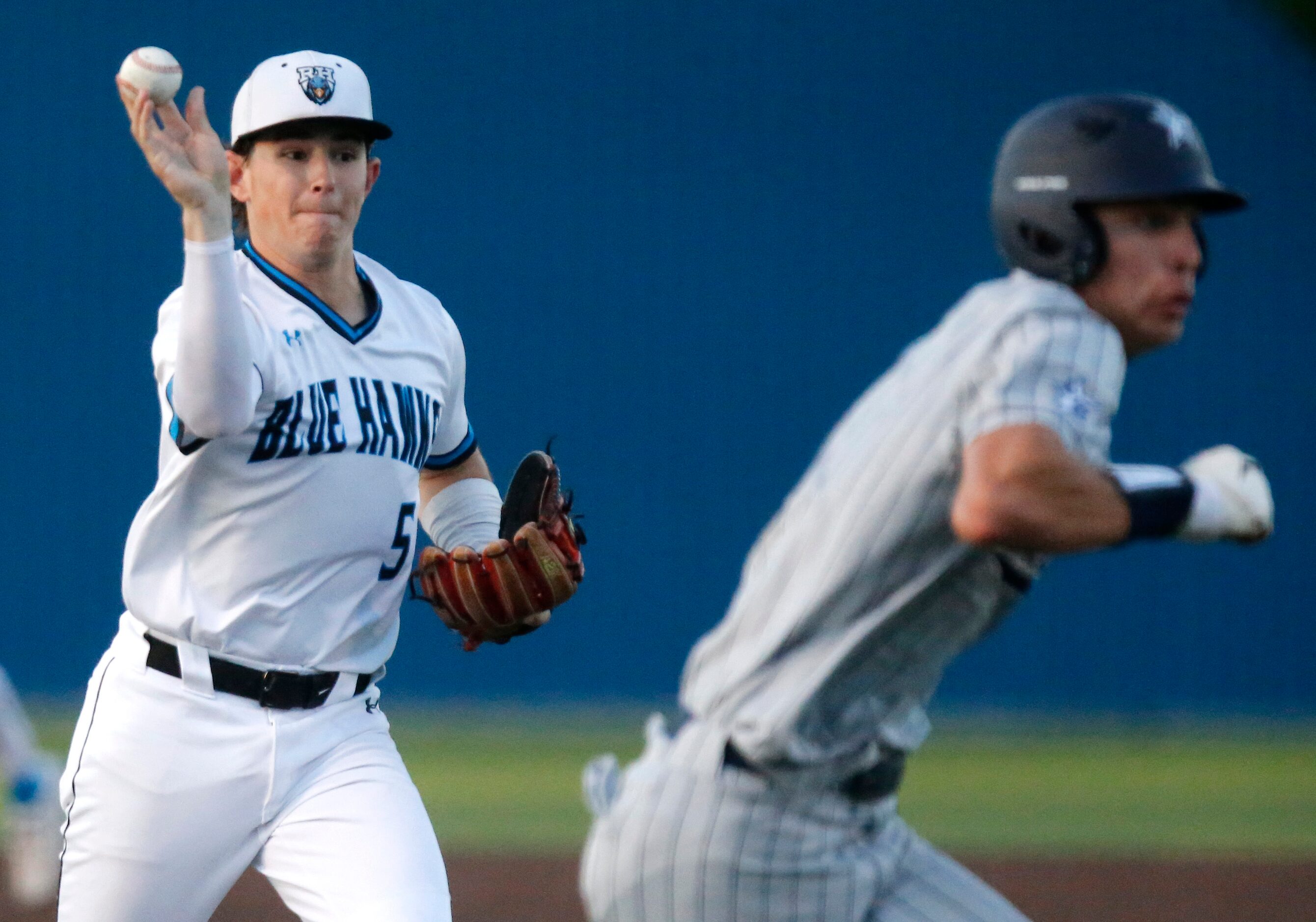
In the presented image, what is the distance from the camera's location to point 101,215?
10117 mm

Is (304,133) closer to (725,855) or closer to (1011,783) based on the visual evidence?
(725,855)

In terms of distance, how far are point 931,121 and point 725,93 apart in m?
1.33

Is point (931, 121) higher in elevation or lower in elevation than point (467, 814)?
higher

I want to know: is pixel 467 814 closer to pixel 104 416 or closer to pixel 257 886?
pixel 257 886

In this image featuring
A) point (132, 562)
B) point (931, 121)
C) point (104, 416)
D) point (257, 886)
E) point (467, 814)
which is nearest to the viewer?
point (132, 562)

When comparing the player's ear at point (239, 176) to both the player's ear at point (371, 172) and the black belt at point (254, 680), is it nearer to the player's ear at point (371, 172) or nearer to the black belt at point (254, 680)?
the player's ear at point (371, 172)

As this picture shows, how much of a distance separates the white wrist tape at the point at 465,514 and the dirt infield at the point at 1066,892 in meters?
2.16

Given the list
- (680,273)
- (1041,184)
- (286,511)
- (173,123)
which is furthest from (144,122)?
(680,273)

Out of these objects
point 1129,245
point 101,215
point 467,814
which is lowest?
point 467,814

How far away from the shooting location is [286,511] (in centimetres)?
294

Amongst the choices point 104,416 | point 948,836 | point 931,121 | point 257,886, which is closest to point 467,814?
point 257,886

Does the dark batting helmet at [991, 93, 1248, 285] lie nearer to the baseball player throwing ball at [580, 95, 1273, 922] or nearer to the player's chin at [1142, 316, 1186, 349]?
the baseball player throwing ball at [580, 95, 1273, 922]

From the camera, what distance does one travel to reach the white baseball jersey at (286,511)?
290 centimetres

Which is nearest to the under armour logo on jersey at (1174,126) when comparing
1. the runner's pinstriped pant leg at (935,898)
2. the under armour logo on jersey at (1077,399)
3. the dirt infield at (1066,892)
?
the under armour logo on jersey at (1077,399)
